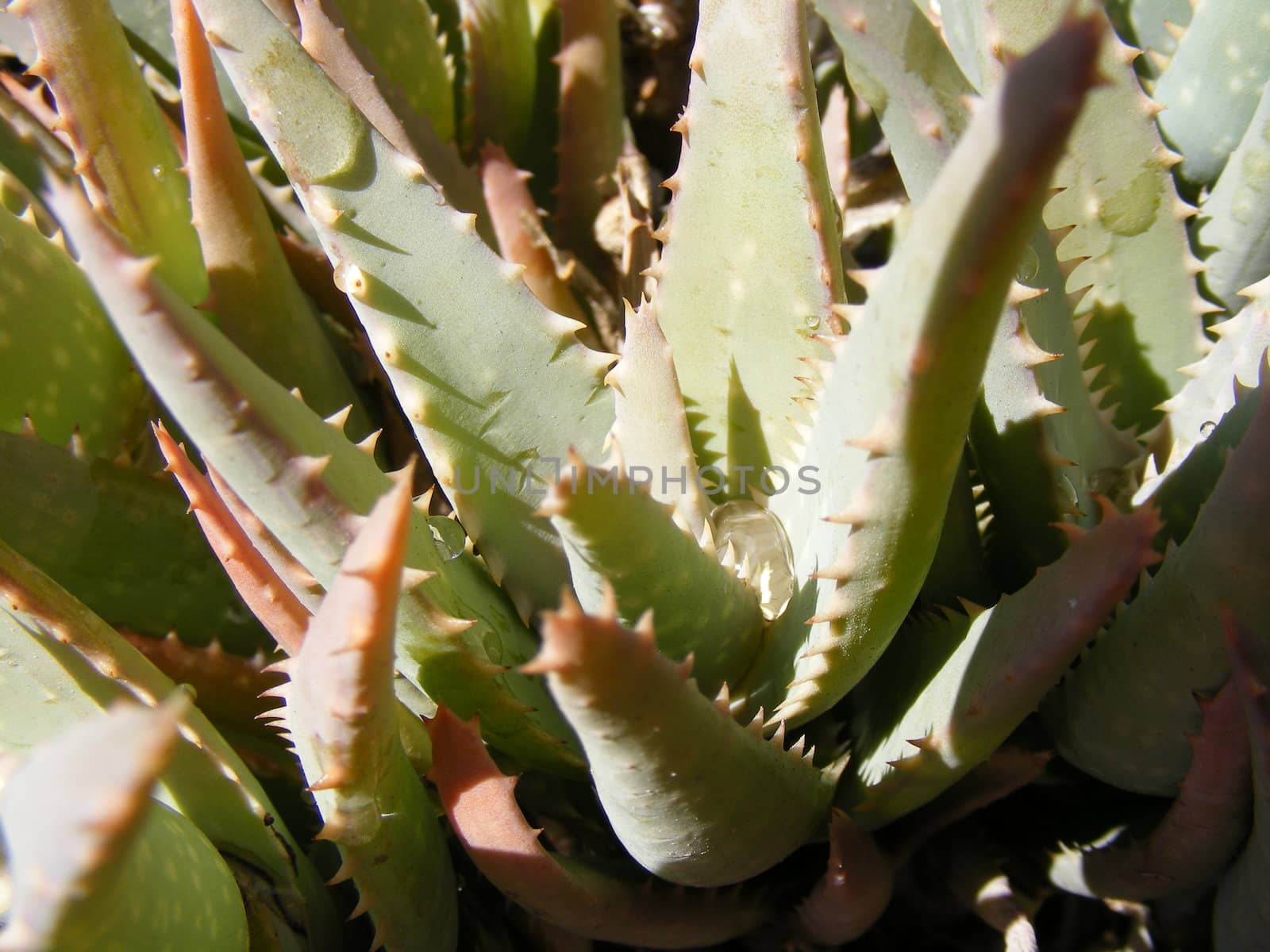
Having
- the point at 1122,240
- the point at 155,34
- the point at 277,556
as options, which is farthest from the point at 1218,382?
the point at 155,34

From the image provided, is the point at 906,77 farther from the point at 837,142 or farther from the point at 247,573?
the point at 247,573

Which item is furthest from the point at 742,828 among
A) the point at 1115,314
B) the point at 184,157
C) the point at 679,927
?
the point at 184,157

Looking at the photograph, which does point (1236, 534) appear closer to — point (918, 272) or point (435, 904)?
point (918, 272)

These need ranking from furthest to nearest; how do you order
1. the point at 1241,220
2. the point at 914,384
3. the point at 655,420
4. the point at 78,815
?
the point at 1241,220 → the point at 655,420 → the point at 914,384 → the point at 78,815

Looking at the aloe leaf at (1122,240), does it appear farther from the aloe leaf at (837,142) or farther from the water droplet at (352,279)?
the water droplet at (352,279)

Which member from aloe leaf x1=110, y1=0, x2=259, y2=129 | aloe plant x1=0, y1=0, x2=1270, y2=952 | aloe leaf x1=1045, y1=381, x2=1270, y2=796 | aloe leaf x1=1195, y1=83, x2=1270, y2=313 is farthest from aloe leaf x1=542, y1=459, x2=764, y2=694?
aloe leaf x1=110, y1=0, x2=259, y2=129

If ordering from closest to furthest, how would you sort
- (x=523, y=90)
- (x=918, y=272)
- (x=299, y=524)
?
(x=918, y=272)
(x=299, y=524)
(x=523, y=90)
